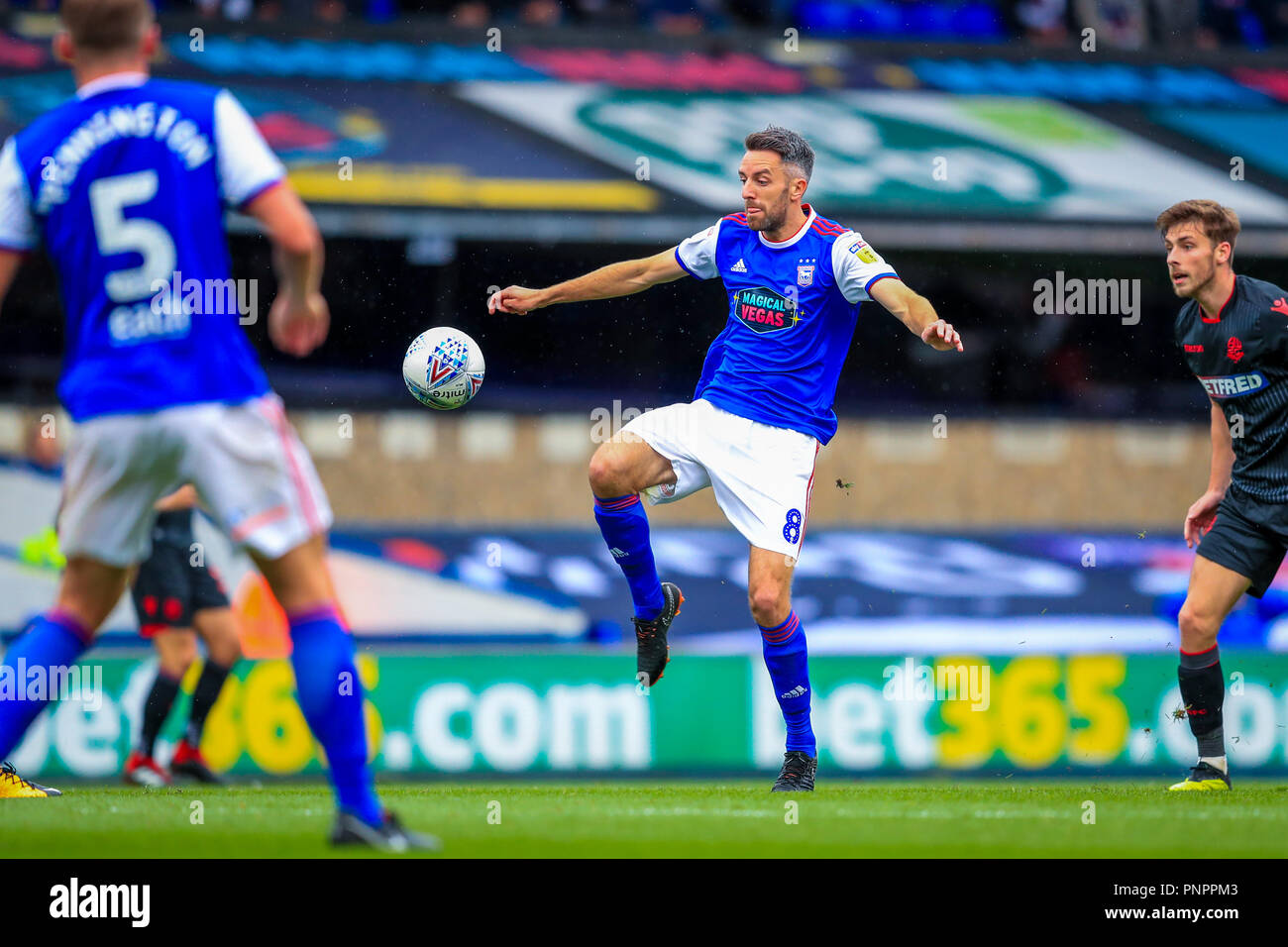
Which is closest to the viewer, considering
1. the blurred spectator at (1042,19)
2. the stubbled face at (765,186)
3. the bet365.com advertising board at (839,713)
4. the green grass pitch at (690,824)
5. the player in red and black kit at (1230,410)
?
the green grass pitch at (690,824)

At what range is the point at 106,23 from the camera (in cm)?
413

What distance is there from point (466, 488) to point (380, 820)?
9.20m

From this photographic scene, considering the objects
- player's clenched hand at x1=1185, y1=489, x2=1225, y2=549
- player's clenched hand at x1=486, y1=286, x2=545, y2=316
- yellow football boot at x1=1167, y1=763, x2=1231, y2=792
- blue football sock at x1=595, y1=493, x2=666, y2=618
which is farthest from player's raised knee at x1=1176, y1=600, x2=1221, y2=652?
player's clenched hand at x1=486, y1=286, x2=545, y2=316

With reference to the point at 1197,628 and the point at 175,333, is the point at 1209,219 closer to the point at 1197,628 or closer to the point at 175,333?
the point at 1197,628

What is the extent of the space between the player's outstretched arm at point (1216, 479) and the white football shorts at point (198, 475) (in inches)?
171

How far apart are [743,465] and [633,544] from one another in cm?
61

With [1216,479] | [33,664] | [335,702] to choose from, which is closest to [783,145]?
[1216,479]

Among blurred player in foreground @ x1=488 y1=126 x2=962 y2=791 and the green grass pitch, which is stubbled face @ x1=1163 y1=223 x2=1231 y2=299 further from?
the green grass pitch

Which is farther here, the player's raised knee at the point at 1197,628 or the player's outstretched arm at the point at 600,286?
the player's outstretched arm at the point at 600,286

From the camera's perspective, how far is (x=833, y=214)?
1348 cm

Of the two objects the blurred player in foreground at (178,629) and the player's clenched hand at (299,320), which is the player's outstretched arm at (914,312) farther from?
the blurred player in foreground at (178,629)

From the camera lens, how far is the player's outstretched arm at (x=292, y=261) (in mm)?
4031

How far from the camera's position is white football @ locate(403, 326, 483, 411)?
22.5 feet

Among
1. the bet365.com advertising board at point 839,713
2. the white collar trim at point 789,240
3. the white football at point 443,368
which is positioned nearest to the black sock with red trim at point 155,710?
the bet365.com advertising board at point 839,713
